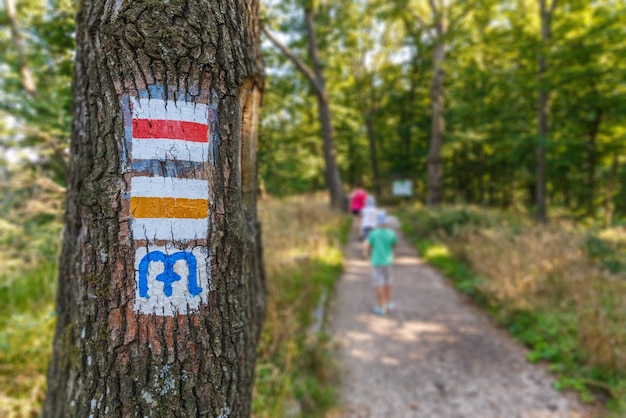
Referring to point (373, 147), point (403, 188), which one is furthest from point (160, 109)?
point (373, 147)

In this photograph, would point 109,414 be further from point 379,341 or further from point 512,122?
point 512,122

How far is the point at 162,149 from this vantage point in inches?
38.0

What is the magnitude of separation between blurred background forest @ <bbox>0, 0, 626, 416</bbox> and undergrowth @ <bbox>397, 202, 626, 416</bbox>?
0.14ft

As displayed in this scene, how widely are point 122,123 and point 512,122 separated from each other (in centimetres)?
1484

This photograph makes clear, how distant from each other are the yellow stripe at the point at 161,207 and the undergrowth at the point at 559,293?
3833mm

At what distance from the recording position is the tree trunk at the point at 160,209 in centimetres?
97

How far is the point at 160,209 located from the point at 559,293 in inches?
216

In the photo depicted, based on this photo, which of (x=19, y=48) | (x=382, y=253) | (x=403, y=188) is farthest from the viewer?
(x=403, y=188)

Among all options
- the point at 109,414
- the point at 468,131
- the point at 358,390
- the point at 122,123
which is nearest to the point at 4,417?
the point at 109,414

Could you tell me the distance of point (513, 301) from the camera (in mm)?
4566

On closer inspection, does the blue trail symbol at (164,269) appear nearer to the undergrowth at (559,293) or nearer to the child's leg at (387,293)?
the undergrowth at (559,293)

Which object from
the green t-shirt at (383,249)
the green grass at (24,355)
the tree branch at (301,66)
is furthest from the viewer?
the tree branch at (301,66)

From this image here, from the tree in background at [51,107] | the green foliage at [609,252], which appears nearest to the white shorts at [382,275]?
the green foliage at [609,252]

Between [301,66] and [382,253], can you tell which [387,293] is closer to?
[382,253]
